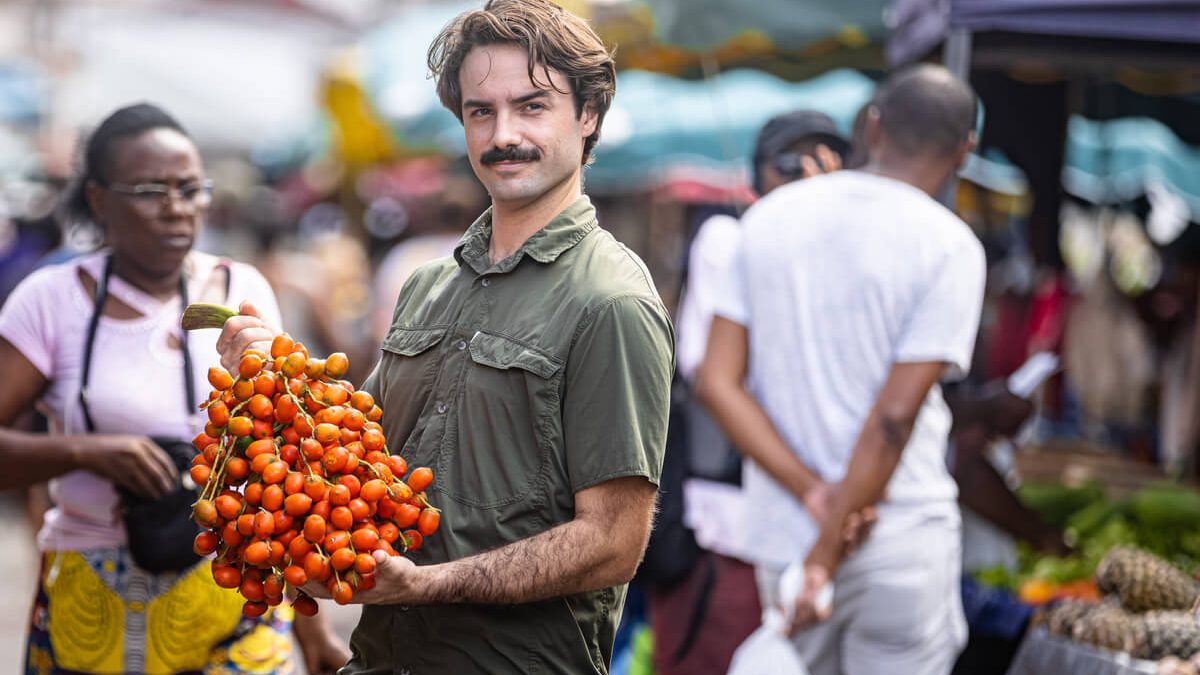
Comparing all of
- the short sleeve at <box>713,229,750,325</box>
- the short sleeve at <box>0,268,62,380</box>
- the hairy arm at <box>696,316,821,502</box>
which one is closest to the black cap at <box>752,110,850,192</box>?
the short sleeve at <box>713,229,750,325</box>

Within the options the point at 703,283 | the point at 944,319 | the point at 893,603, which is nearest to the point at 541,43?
the point at 944,319

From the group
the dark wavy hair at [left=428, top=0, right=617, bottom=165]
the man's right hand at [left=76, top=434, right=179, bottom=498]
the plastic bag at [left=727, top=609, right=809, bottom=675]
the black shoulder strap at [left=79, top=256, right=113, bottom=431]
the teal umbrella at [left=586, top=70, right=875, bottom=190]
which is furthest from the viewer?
A: the teal umbrella at [left=586, top=70, right=875, bottom=190]

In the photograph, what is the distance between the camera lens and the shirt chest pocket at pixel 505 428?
7.88 ft

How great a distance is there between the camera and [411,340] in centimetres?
264

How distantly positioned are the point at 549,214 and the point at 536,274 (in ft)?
0.42

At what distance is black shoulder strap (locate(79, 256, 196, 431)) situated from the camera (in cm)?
353

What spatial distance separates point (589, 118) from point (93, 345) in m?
1.67

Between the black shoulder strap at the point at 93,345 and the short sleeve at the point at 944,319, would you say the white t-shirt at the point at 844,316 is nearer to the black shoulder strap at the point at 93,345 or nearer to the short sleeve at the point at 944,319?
the short sleeve at the point at 944,319

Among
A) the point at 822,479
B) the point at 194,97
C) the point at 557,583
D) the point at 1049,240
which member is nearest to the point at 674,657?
the point at 822,479

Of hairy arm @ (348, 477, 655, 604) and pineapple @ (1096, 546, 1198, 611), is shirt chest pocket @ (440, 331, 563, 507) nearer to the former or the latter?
hairy arm @ (348, 477, 655, 604)

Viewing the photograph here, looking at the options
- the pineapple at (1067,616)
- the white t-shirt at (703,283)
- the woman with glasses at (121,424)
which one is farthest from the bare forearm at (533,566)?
the pineapple at (1067,616)

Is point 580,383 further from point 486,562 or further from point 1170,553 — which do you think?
point 1170,553

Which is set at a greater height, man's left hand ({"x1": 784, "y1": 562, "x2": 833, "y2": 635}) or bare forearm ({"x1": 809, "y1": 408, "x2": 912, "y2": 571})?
bare forearm ({"x1": 809, "y1": 408, "x2": 912, "y2": 571})

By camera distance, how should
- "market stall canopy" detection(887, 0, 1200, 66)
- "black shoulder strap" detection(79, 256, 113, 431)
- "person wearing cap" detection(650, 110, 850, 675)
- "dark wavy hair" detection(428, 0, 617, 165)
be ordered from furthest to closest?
"person wearing cap" detection(650, 110, 850, 675), "market stall canopy" detection(887, 0, 1200, 66), "black shoulder strap" detection(79, 256, 113, 431), "dark wavy hair" detection(428, 0, 617, 165)
